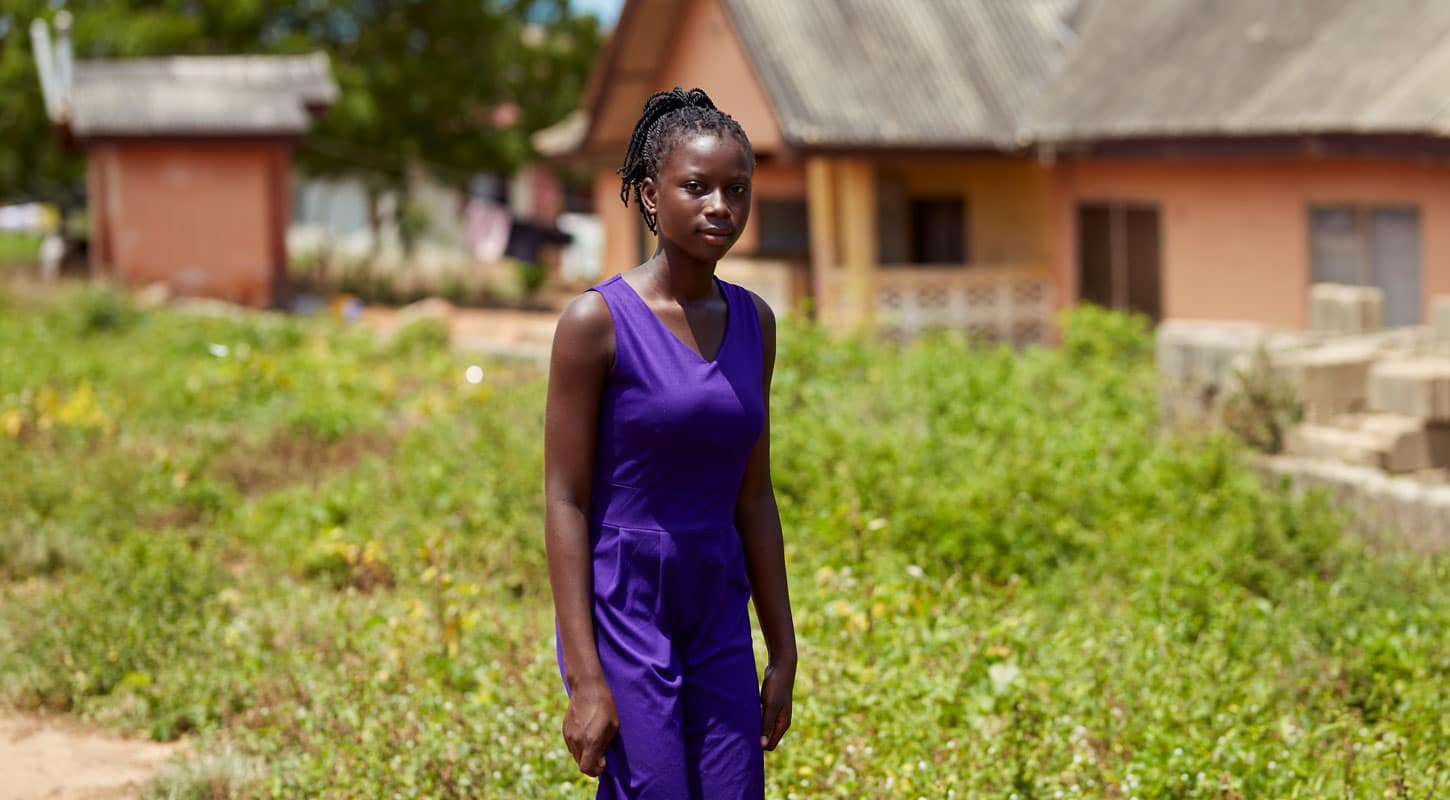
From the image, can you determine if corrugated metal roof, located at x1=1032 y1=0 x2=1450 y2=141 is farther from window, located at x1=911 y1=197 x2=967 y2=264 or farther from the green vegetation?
the green vegetation

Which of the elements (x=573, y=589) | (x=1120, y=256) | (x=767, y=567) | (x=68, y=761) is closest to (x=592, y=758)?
(x=573, y=589)

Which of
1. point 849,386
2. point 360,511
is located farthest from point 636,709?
point 849,386

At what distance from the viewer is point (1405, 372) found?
851cm

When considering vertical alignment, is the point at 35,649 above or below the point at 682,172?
below

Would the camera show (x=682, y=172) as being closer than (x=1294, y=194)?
Yes

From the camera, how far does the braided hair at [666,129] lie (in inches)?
140

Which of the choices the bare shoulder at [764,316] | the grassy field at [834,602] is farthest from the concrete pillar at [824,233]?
the bare shoulder at [764,316]

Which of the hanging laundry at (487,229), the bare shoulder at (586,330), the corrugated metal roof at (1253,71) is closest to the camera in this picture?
the bare shoulder at (586,330)

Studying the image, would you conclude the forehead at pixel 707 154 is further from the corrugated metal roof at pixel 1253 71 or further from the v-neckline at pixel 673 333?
the corrugated metal roof at pixel 1253 71

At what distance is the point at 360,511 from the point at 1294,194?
881 cm

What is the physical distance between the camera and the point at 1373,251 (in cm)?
1367

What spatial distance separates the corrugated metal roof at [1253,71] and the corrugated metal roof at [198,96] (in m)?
10.00

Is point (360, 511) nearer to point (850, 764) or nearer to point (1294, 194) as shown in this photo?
point (850, 764)

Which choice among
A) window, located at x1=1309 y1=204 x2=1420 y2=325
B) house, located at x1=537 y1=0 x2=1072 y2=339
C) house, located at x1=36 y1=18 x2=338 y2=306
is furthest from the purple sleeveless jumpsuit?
house, located at x1=36 y1=18 x2=338 y2=306
